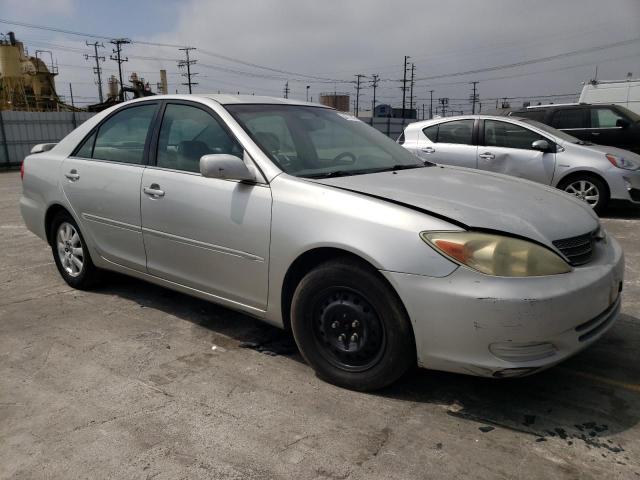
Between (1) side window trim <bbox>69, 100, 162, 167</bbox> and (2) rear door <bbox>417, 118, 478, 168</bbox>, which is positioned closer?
(1) side window trim <bbox>69, 100, 162, 167</bbox>

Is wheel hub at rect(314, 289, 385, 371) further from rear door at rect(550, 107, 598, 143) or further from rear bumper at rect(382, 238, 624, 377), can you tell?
rear door at rect(550, 107, 598, 143)

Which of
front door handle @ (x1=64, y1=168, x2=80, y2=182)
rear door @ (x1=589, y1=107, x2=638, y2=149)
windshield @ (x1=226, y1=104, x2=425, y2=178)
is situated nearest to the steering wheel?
windshield @ (x1=226, y1=104, x2=425, y2=178)

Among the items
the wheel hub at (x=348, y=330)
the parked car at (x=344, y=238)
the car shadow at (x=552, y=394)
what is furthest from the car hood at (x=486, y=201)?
the car shadow at (x=552, y=394)

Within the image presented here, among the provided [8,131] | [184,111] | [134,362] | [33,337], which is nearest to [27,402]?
[134,362]

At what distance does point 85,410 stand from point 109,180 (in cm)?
186

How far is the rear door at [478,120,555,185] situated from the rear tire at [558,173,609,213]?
34 centimetres

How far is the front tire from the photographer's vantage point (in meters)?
2.57

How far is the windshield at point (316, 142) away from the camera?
323cm

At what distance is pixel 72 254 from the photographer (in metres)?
4.55

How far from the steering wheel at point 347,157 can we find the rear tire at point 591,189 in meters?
5.23

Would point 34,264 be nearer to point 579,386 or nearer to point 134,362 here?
point 134,362

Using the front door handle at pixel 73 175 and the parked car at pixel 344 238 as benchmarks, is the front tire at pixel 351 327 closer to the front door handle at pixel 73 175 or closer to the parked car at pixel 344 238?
the parked car at pixel 344 238

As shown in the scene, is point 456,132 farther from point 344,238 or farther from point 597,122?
point 344,238

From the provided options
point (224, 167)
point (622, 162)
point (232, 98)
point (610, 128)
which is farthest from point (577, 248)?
point (610, 128)
